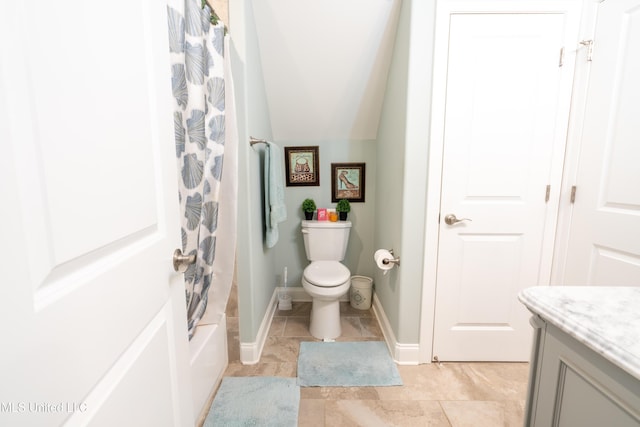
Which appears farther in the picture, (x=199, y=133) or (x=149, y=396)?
(x=199, y=133)

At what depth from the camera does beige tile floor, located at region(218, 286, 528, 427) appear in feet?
4.23

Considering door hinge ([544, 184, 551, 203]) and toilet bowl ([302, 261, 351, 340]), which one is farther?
toilet bowl ([302, 261, 351, 340])

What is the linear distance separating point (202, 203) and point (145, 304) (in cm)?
55

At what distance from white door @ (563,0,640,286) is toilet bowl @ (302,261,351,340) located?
1.36 metres

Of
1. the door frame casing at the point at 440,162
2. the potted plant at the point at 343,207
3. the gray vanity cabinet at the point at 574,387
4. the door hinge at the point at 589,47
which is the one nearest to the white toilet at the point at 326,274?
the potted plant at the point at 343,207

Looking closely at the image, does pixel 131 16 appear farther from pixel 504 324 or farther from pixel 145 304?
pixel 504 324

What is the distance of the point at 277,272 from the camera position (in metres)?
2.52

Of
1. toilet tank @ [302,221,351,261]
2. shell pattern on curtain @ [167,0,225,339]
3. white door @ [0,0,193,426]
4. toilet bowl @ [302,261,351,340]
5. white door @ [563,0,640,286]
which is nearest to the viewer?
white door @ [0,0,193,426]

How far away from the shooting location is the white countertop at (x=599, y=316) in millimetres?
509

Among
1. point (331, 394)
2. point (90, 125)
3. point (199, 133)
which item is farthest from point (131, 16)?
point (331, 394)

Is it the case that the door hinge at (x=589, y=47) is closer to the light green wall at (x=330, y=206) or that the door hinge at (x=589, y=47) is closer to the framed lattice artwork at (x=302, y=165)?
the light green wall at (x=330, y=206)

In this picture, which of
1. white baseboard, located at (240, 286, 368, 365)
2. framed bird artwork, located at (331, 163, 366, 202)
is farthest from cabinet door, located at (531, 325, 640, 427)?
framed bird artwork, located at (331, 163, 366, 202)

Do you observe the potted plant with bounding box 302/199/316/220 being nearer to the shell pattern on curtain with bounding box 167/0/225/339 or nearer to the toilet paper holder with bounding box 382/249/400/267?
the toilet paper holder with bounding box 382/249/400/267

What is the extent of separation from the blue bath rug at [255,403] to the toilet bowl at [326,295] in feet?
1.53
